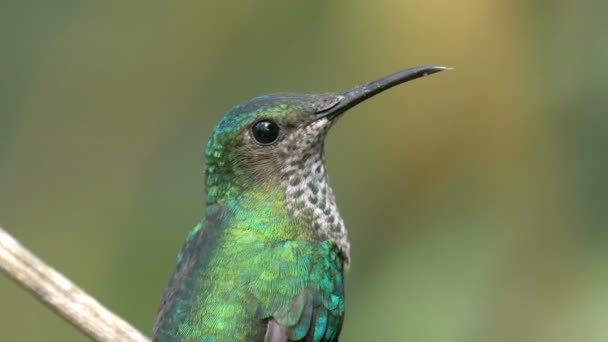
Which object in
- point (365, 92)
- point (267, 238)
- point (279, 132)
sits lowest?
point (267, 238)

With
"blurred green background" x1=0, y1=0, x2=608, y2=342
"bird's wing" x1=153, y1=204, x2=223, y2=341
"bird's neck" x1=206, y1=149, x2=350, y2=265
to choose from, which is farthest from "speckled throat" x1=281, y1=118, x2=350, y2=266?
"blurred green background" x1=0, y1=0, x2=608, y2=342

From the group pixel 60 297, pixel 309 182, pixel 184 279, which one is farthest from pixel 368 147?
pixel 60 297

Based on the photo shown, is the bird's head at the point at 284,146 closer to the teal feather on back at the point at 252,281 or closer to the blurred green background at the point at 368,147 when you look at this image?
the teal feather on back at the point at 252,281

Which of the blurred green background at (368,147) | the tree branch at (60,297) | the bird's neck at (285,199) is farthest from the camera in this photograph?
the blurred green background at (368,147)

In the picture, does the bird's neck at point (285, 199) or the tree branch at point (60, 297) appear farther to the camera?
the bird's neck at point (285, 199)

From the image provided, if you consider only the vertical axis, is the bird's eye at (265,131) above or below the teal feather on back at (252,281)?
above

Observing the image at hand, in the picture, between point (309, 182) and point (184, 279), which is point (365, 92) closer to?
point (309, 182)

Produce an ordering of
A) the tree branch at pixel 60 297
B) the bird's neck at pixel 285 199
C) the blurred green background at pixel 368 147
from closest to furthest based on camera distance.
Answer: the tree branch at pixel 60 297 < the bird's neck at pixel 285 199 < the blurred green background at pixel 368 147

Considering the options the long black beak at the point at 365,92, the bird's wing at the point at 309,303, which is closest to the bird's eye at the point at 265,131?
the long black beak at the point at 365,92

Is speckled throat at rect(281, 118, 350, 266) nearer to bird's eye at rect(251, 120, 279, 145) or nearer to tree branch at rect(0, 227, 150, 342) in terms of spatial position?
bird's eye at rect(251, 120, 279, 145)
